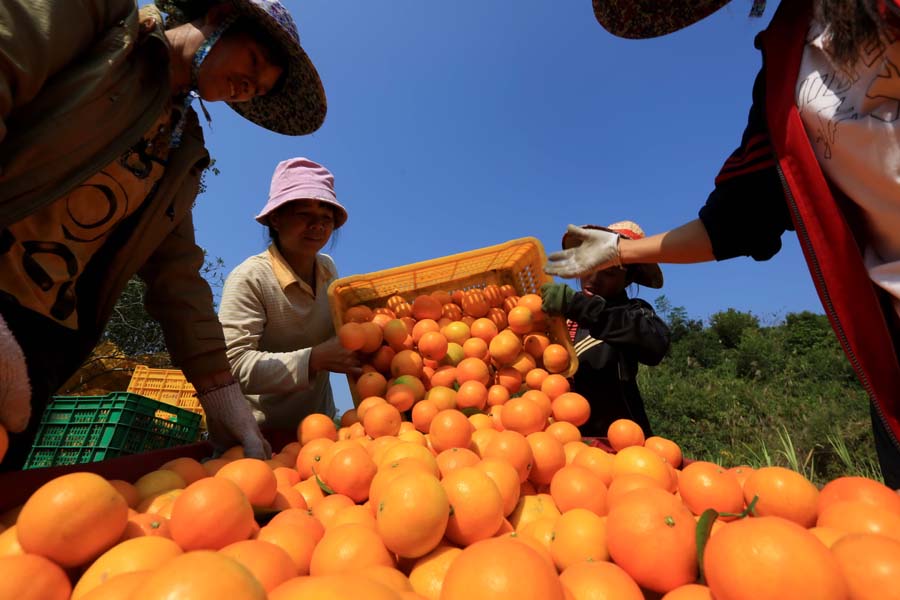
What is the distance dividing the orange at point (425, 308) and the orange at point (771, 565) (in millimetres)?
2277

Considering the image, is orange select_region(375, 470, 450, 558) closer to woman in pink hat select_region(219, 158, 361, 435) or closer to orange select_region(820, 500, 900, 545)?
orange select_region(820, 500, 900, 545)

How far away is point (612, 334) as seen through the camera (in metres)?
2.76

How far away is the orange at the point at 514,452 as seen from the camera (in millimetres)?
1522

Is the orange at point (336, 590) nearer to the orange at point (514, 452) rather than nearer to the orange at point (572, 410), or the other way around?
Result: the orange at point (514, 452)

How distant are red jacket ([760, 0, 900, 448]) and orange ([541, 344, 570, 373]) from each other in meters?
1.35

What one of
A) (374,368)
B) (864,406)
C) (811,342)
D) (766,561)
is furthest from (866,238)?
(811,342)

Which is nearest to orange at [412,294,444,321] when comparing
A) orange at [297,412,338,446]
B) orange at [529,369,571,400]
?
orange at [529,369,571,400]

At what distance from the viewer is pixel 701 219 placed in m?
1.89

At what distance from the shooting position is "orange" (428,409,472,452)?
175 centimetres

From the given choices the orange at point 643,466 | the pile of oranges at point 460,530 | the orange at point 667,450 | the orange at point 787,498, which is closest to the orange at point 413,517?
the pile of oranges at point 460,530

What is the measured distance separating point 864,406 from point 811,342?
5.31m

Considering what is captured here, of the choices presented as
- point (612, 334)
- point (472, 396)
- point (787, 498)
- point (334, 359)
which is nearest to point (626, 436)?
point (787, 498)

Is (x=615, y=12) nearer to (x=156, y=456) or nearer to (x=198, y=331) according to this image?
(x=198, y=331)

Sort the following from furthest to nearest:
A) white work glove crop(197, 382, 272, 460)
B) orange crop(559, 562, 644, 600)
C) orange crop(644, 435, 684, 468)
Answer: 1. white work glove crop(197, 382, 272, 460)
2. orange crop(644, 435, 684, 468)
3. orange crop(559, 562, 644, 600)
